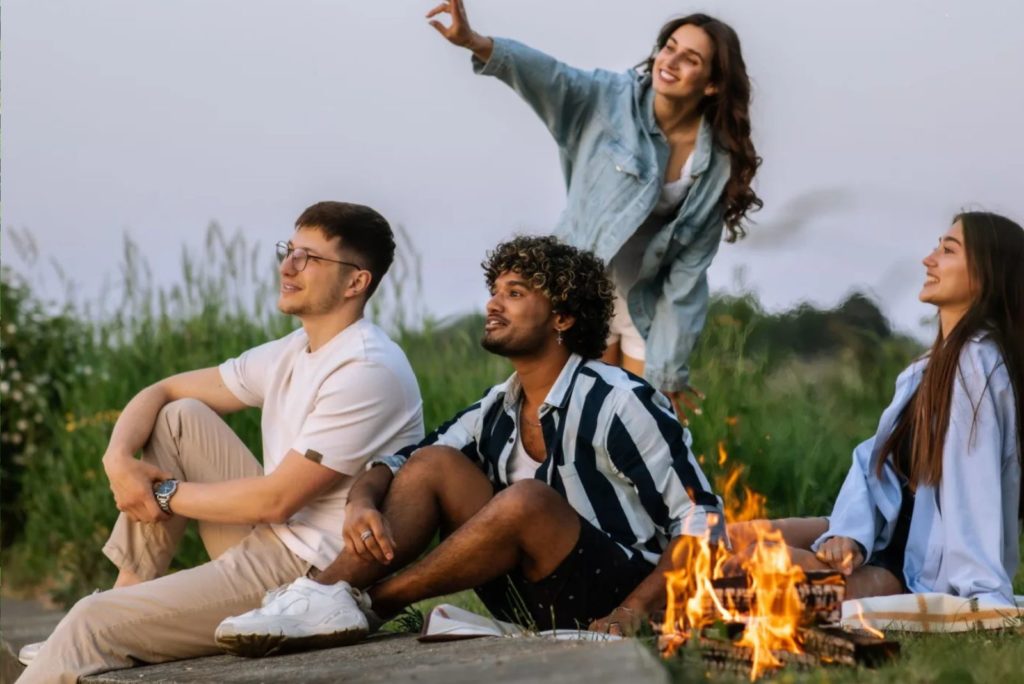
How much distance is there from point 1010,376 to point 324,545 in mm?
2165

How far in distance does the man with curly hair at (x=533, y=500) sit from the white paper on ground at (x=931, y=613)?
0.59 m

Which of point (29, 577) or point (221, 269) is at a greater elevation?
point (221, 269)

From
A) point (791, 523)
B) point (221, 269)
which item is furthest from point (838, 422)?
point (221, 269)

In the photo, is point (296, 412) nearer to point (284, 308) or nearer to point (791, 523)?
point (284, 308)

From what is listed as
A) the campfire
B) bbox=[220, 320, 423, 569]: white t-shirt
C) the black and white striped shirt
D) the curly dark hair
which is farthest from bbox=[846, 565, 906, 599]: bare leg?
bbox=[220, 320, 423, 569]: white t-shirt

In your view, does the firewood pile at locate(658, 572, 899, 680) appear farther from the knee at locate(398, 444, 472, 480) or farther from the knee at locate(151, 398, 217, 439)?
the knee at locate(151, 398, 217, 439)

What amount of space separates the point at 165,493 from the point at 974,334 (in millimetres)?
2571

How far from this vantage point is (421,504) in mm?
4523

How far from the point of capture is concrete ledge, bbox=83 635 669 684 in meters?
3.40

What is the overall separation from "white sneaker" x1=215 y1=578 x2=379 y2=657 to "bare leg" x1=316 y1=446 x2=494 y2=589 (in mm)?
80

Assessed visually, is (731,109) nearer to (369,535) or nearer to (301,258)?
(301,258)

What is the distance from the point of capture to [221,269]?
9.49 metres

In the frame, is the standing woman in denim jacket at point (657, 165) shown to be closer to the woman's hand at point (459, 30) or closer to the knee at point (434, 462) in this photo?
the woman's hand at point (459, 30)

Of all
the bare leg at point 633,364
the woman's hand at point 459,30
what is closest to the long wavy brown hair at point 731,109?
the bare leg at point 633,364
